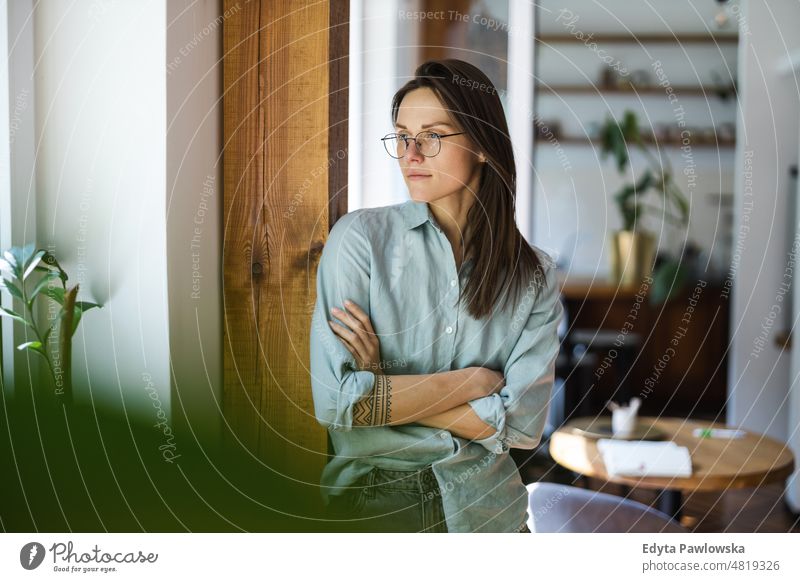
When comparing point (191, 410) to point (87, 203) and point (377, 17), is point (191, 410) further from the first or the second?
point (377, 17)

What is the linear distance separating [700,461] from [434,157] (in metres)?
1.21

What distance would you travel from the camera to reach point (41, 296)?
1163 millimetres

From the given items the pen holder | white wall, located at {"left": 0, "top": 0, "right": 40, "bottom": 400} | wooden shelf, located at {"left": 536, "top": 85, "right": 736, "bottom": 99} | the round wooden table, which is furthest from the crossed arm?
wooden shelf, located at {"left": 536, "top": 85, "right": 736, "bottom": 99}

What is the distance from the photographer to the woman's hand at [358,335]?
3.45 ft

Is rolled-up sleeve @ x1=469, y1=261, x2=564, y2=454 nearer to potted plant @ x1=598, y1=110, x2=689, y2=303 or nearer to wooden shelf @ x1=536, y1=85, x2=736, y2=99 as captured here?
potted plant @ x1=598, y1=110, x2=689, y2=303

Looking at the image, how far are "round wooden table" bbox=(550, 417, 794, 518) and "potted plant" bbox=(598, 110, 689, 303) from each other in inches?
20.0

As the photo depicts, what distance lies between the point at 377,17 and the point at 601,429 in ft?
4.51

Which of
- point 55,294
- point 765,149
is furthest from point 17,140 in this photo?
point 765,149

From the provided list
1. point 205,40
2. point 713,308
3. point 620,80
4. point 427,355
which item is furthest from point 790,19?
point 620,80

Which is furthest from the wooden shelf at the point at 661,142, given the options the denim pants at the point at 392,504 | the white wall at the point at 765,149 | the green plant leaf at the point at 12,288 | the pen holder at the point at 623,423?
the green plant leaf at the point at 12,288

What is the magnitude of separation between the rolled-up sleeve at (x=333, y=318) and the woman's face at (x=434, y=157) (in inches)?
4.1

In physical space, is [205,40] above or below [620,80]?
below

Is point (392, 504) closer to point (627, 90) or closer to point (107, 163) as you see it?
point (107, 163)
